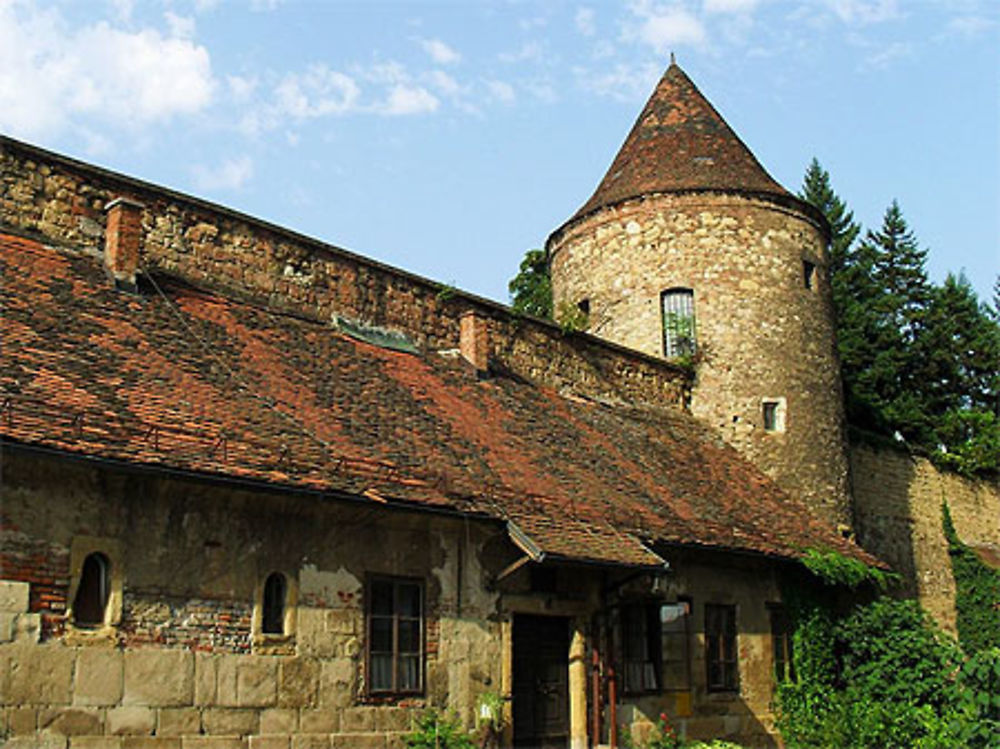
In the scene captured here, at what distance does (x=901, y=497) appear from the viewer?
27562 millimetres

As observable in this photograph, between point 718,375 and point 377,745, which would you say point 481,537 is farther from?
point 718,375

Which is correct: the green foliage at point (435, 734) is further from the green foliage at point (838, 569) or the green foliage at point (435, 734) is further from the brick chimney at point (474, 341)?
the green foliage at point (838, 569)

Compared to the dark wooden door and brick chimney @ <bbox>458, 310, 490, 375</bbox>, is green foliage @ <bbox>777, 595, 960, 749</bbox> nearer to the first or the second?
the dark wooden door

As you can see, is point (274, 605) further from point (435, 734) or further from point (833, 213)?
point (833, 213)

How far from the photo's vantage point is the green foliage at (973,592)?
28.0 metres

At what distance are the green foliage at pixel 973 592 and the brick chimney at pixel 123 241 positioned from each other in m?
22.5

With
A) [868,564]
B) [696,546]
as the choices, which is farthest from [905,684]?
[696,546]

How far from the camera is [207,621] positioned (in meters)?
10.2

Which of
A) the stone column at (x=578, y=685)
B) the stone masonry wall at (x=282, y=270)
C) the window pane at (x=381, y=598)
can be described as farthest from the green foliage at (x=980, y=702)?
the stone masonry wall at (x=282, y=270)

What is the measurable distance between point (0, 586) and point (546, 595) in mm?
6378

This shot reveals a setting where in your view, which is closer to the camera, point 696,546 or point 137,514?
point 137,514

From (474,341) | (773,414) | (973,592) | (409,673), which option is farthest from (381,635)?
(973,592)

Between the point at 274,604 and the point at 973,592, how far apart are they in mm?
22688

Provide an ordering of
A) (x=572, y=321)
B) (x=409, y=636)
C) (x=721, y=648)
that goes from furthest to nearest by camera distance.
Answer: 1. (x=572, y=321)
2. (x=721, y=648)
3. (x=409, y=636)
